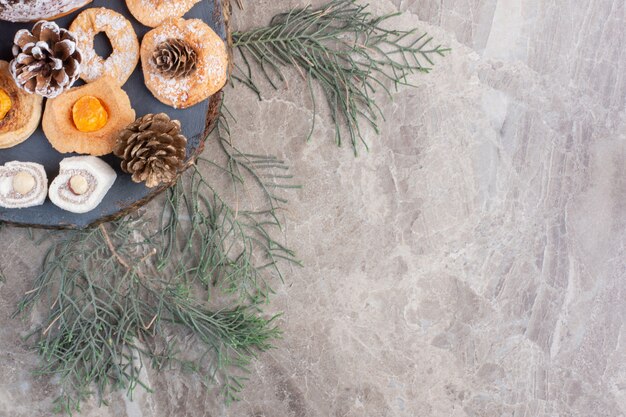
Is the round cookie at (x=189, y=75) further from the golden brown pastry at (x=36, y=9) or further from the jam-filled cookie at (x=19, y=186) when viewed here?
the jam-filled cookie at (x=19, y=186)

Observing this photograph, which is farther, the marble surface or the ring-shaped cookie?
the marble surface

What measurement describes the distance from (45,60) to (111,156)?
0.18 m

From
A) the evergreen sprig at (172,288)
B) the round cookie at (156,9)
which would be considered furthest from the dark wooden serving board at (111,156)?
the evergreen sprig at (172,288)

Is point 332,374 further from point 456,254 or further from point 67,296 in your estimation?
point 67,296

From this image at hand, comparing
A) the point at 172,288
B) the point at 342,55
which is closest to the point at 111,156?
the point at 172,288

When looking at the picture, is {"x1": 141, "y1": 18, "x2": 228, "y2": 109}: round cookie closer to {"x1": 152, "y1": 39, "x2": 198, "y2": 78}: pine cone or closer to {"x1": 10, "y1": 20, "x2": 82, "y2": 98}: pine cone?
{"x1": 152, "y1": 39, "x2": 198, "y2": 78}: pine cone

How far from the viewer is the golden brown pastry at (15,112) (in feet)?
3.40

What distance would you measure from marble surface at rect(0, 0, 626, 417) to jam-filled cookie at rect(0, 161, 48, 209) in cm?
41

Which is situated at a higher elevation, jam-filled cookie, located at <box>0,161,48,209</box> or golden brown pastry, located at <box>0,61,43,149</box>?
golden brown pastry, located at <box>0,61,43,149</box>

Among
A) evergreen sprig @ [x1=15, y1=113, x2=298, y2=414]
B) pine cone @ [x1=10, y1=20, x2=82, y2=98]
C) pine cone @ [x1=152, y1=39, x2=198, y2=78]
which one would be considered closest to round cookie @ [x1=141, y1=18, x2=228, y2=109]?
pine cone @ [x1=152, y1=39, x2=198, y2=78]

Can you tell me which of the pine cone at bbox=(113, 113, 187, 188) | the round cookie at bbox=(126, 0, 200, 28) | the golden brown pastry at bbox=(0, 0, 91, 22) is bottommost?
the pine cone at bbox=(113, 113, 187, 188)

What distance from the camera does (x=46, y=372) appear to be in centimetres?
127

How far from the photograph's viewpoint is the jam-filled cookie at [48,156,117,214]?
104 cm

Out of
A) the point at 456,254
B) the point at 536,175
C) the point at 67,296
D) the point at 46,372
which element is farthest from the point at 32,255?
the point at 536,175
